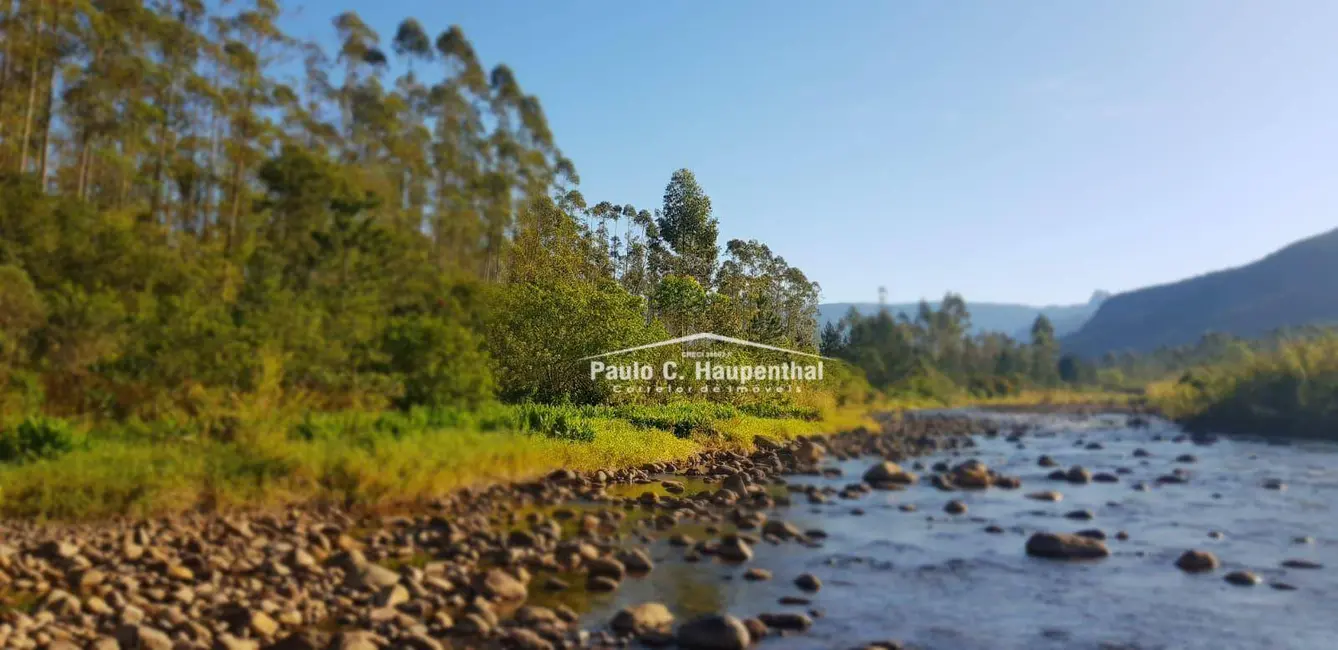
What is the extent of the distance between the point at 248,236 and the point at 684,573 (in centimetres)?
1099

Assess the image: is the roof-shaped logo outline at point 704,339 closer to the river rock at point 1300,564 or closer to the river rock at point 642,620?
the river rock at point 642,620

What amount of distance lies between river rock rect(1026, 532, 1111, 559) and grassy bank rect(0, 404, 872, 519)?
29.9 ft

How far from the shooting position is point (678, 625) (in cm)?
930

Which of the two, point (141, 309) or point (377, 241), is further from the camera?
point (377, 241)

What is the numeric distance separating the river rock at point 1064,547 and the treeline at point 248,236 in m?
11.0

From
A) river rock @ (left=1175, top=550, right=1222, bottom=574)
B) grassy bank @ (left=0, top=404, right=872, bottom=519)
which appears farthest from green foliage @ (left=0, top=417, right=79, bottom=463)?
river rock @ (left=1175, top=550, right=1222, bottom=574)

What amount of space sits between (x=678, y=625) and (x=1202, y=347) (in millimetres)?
88949

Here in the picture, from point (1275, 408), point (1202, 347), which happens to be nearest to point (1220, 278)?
point (1202, 347)

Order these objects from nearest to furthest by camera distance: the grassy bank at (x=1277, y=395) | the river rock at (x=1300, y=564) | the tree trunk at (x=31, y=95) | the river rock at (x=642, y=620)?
the river rock at (x=642, y=620) < the river rock at (x=1300, y=564) < the tree trunk at (x=31, y=95) < the grassy bank at (x=1277, y=395)

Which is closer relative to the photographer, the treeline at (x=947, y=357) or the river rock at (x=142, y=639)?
the river rock at (x=142, y=639)

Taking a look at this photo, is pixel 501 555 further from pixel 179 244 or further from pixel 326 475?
pixel 179 244

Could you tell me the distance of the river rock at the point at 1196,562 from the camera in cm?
1298

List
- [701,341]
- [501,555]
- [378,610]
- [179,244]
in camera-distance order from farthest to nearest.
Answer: [701,341], [179,244], [501,555], [378,610]

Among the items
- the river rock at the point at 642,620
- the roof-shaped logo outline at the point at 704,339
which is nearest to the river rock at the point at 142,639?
the river rock at the point at 642,620
